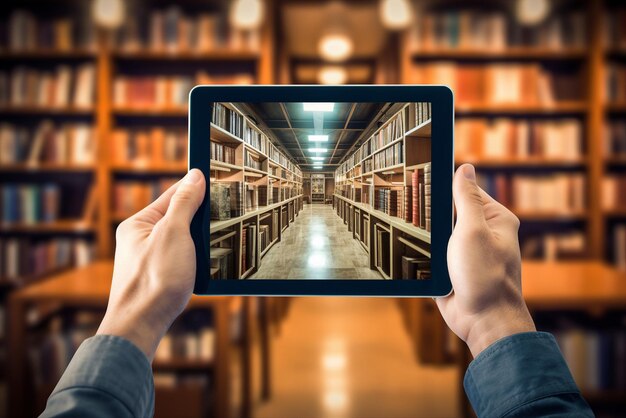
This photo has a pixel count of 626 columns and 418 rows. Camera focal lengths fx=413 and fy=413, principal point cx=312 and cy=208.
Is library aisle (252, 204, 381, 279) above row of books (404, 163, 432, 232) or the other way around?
the other way around

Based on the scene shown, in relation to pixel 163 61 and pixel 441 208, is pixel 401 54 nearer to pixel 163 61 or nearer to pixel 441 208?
pixel 163 61

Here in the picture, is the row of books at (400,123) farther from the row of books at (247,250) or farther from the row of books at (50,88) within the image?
the row of books at (50,88)

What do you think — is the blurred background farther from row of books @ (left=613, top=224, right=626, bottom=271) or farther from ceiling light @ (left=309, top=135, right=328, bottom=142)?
ceiling light @ (left=309, top=135, right=328, bottom=142)

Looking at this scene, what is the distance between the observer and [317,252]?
2.52ft

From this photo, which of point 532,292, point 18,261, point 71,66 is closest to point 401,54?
point 532,292

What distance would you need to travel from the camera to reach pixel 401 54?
2.82m

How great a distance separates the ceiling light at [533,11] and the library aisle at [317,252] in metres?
2.49

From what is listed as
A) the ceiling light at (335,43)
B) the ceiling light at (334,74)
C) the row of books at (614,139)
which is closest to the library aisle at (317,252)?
the row of books at (614,139)

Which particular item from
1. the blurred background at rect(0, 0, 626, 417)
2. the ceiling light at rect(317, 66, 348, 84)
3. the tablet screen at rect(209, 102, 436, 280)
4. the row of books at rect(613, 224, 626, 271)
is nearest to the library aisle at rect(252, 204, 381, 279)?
the tablet screen at rect(209, 102, 436, 280)

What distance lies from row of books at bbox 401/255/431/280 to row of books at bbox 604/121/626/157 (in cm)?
250

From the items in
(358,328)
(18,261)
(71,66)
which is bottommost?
(358,328)

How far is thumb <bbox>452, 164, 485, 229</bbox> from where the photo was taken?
0.68 meters

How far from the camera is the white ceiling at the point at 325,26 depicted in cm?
294

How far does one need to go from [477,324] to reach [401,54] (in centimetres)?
252
